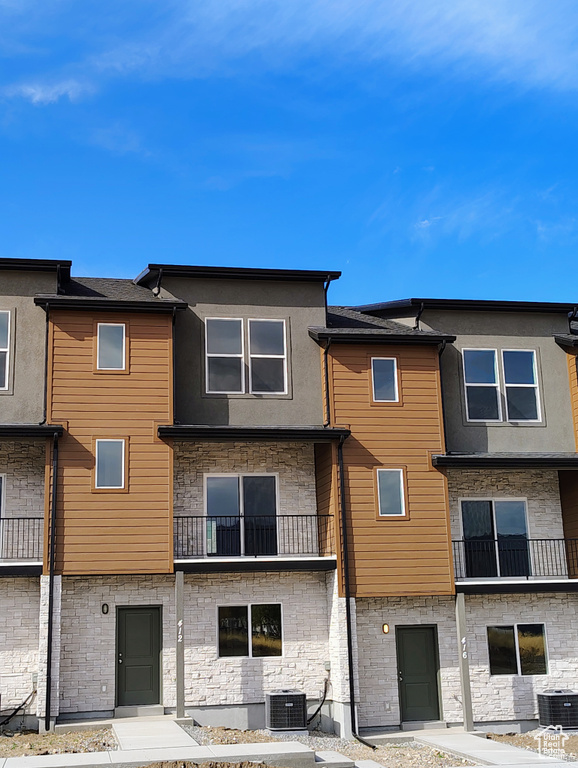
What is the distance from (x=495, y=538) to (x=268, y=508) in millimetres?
5568

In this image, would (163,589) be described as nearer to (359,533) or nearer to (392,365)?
(359,533)

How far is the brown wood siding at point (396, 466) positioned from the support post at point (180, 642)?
12.2ft

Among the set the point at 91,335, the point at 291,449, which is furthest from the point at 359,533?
the point at 91,335

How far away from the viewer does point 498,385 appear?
22.1 metres

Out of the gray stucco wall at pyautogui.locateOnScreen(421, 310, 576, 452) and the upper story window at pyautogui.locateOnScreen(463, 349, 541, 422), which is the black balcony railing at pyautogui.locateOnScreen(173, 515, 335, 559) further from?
the upper story window at pyautogui.locateOnScreen(463, 349, 541, 422)

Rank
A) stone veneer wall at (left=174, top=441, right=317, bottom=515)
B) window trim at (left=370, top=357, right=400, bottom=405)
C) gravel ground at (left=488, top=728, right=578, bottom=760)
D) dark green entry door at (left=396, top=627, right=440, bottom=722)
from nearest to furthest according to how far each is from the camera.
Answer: gravel ground at (left=488, top=728, right=578, bottom=760) < dark green entry door at (left=396, top=627, right=440, bottom=722) < stone veneer wall at (left=174, top=441, right=317, bottom=515) < window trim at (left=370, top=357, right=400, bottom=405)

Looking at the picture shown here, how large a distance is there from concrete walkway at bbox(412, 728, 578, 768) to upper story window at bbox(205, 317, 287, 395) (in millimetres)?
8127

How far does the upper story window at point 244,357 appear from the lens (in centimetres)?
2069

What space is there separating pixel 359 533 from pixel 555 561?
17.4ft

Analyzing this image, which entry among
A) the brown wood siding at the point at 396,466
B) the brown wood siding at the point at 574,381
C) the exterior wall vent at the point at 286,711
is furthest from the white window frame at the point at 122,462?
the brown wood siding at the point at 574,381

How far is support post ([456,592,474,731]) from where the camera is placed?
19.3 metres

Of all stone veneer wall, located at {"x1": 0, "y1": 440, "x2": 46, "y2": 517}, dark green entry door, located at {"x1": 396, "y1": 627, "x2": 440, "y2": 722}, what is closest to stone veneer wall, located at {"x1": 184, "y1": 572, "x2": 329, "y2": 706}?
dark green entry door, located at {"x1": 396, "y1": 627, "x2": 440, "y2": 722}

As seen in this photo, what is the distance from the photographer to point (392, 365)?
69.3ft

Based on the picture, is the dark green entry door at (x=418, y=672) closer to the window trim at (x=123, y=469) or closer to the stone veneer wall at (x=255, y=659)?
the stone veneer wall at (x=255, y=659)
